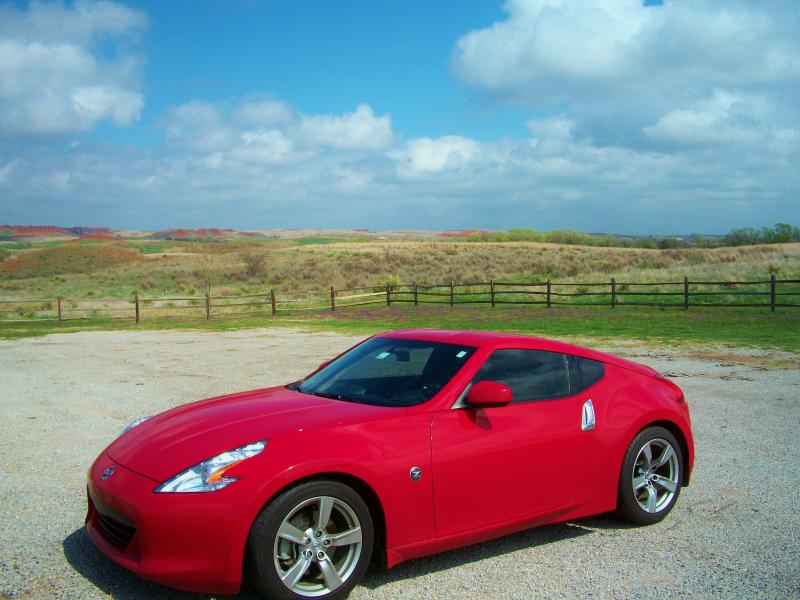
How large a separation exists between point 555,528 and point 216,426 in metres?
2.51

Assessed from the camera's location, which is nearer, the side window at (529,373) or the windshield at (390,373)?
the windshield at (390,373)

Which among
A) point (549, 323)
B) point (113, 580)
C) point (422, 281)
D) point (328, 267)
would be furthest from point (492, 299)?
point (328, 267)

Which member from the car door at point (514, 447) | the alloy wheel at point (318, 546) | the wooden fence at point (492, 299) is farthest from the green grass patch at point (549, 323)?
the alloy wheel at point (318, 546)

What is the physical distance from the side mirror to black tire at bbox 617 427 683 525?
4.13 ft

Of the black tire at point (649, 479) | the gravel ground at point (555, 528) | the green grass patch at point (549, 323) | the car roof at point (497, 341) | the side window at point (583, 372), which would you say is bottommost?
the green grass patch at point (549, 323)

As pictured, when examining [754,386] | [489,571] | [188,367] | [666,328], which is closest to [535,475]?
[489,571]

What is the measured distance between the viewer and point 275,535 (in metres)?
3.65

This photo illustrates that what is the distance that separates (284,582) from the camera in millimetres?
3697

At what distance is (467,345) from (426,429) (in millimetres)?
816

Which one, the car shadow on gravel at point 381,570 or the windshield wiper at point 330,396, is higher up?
the windshield wiper at point 330,396

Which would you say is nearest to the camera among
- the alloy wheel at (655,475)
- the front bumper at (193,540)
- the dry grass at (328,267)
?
the front bumper at (193,540)

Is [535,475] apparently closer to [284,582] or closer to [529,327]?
[284,582]

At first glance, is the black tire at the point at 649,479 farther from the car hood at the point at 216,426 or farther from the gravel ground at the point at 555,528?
the car hood at the point at 216,426

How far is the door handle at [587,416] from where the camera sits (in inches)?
191
